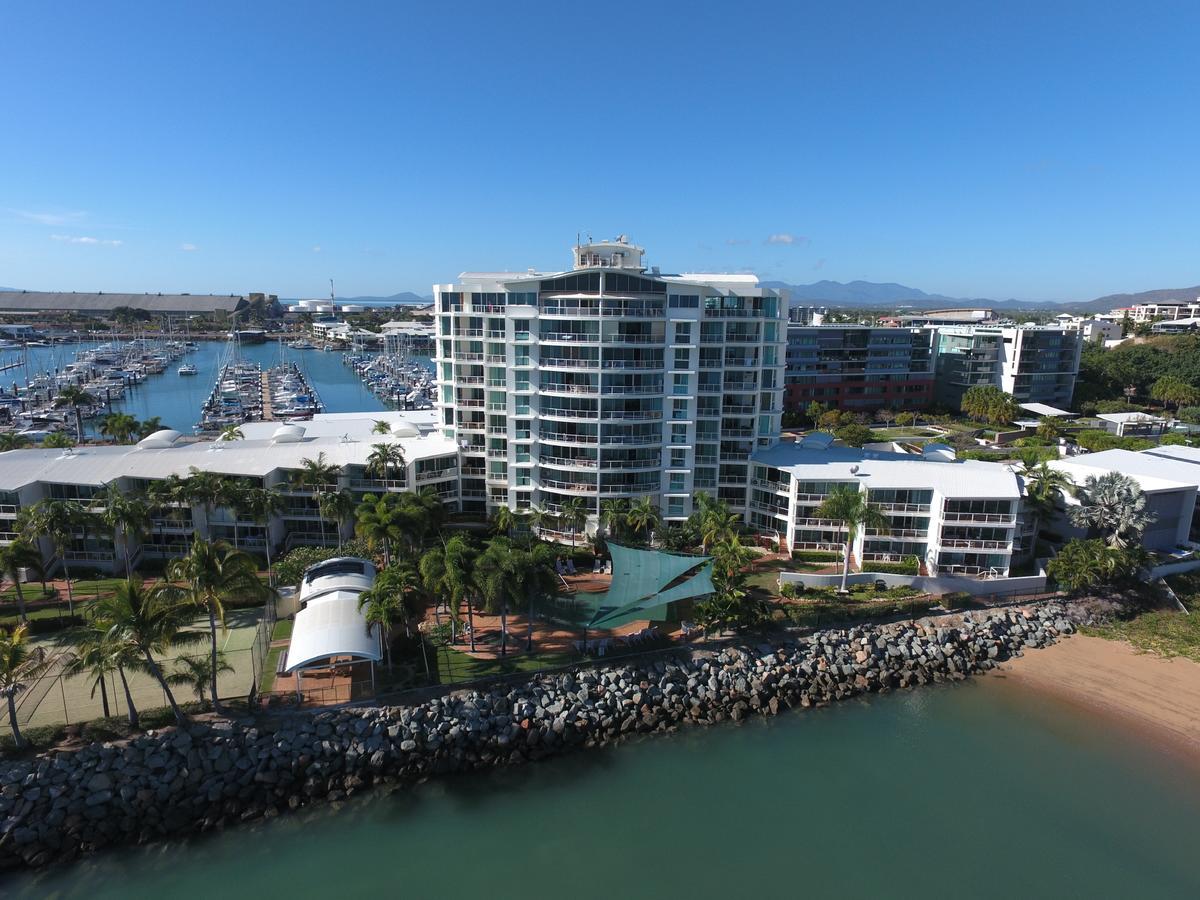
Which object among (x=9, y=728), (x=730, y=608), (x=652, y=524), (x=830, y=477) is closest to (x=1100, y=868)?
(x=730, y=608)

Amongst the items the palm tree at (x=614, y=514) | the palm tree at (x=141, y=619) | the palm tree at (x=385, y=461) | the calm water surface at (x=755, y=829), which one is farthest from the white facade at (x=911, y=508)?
the palm tree at (x=141, y=619)

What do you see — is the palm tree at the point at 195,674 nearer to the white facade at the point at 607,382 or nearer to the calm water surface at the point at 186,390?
the white facade at the point at 607,382

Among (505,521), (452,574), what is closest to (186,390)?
(505,521)

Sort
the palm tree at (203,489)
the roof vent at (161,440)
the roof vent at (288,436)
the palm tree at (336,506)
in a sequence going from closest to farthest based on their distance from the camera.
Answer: the palm tree at (203,489) < the palm tree at (336,506) < the roof vent at (288,436) < the roof vent at (161,440)

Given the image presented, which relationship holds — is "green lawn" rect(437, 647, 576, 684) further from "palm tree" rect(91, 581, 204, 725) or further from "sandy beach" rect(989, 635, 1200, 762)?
"sandy beach" rect(989, 635, 1200, 762)

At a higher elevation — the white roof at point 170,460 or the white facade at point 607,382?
the white facade at point 607,382

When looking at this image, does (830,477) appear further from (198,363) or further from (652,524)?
(198,363)
